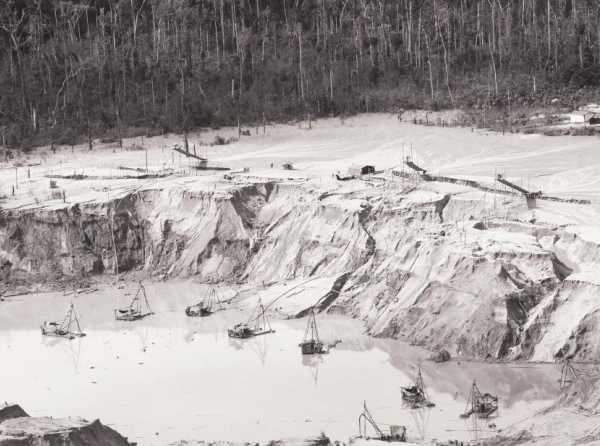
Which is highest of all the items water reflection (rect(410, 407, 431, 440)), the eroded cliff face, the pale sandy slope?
the pale sandy slope

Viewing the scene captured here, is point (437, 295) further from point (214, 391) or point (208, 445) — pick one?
point (208, 445)

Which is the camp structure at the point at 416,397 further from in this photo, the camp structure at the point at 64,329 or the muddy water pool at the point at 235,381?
the camp structure at the point at 64,329

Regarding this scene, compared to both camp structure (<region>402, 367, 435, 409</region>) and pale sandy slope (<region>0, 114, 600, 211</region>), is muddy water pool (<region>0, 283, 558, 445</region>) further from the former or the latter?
pale sandy slope (<region>0, 114, 600, 211</region>)

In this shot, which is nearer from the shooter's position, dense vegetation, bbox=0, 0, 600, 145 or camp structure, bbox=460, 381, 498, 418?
camp structure, bbox=460, 381, 498, 418

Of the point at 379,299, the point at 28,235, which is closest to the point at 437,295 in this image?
the point at 379,299

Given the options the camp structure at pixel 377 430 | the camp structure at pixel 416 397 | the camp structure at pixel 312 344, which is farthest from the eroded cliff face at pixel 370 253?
the camp structure at pixel 377 430

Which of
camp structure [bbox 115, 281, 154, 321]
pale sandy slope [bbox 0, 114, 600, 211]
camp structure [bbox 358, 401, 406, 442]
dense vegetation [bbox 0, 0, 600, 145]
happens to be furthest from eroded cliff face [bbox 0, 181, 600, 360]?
dense vegetation [bbox 0, 0, 600, 145]

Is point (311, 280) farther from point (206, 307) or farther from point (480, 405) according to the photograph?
point (480, 405)
